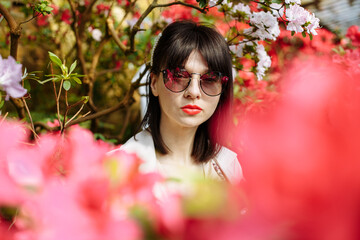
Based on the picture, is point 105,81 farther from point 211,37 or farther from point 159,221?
point 159,221

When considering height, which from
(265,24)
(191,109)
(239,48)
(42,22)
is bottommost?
(191,109)

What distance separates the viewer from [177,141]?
1377 mm

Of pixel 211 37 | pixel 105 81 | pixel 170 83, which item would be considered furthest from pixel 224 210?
pixel 105 81

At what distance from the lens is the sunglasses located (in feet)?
3.94

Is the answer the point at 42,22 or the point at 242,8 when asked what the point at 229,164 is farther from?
the point at 42,22

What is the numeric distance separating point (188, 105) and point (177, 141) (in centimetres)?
22

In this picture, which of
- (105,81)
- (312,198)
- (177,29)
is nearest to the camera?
(312,198)

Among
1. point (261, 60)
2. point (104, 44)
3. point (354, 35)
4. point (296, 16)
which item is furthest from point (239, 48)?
point (354, 35)

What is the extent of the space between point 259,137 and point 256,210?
0.06 m

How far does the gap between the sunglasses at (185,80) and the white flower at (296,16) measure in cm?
32

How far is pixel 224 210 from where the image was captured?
0.26 meters

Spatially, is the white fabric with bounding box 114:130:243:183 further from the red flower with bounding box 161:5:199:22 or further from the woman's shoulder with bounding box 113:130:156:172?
the red flower with bounding box 161:5:199:22

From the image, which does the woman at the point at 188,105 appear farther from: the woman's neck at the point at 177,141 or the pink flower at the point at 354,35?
the pink flower at the point at 354,35

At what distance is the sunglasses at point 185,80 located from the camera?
1.20m
